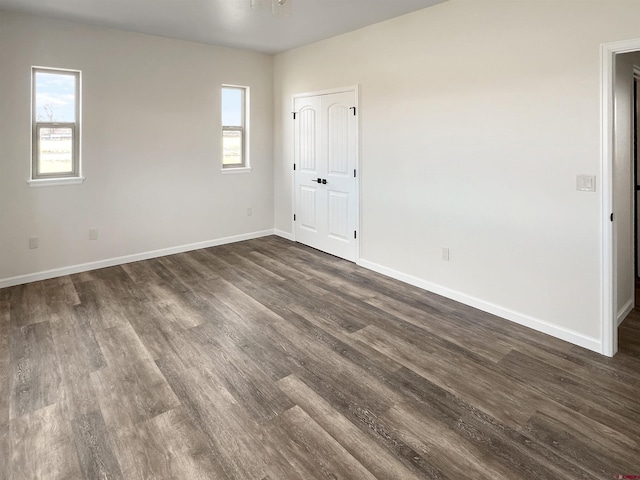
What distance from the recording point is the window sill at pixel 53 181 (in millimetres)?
4223

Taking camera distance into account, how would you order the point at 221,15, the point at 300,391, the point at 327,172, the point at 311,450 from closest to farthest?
1. the point at 311,450
2. the point at 300,391
3. the point at 221,15
4. the point at 327,172

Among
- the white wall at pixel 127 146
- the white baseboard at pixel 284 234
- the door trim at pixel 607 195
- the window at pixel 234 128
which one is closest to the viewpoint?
the door trim at pixel 607 195

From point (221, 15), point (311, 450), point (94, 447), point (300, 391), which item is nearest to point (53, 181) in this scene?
point (221, 15)

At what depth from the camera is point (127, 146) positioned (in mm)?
4793

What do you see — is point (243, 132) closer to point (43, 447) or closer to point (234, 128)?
point (234, 128)

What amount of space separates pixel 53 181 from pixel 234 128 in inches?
94.7

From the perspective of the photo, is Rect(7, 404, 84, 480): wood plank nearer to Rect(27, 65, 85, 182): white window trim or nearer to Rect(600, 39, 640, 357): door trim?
Rect(27, 65, 85, 182): white window trim

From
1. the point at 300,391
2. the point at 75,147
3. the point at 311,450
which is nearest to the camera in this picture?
the point at 311,450

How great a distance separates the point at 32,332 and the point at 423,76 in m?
4.02

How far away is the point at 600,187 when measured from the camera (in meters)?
2.73

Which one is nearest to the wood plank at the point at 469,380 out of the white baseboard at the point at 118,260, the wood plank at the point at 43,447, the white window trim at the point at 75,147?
the wood plank at the point at 43,447

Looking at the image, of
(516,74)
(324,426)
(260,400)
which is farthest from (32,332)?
(516,74)

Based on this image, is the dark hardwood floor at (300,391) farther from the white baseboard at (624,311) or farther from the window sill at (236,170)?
the window sill at (236,170)

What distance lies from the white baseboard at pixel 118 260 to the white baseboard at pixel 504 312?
2.36 meters
